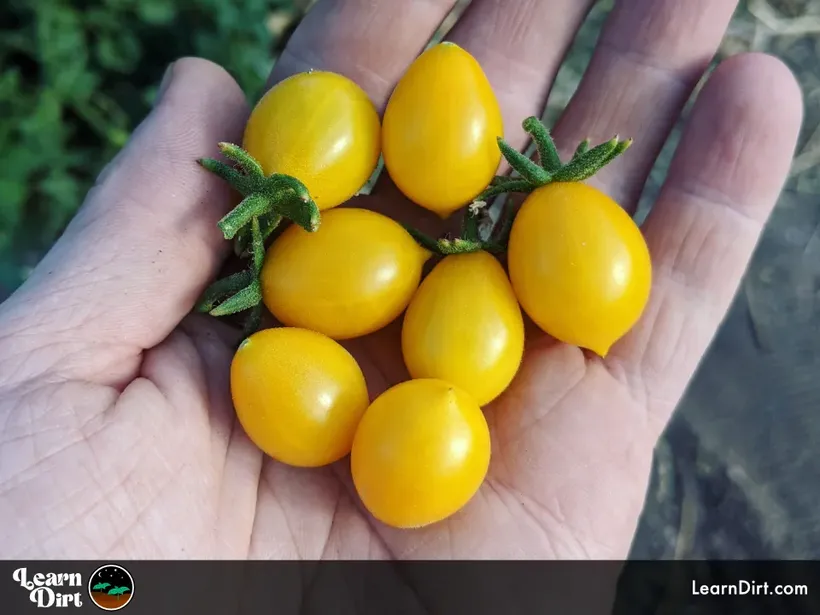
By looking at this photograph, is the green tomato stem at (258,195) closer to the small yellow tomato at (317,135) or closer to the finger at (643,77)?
the small yellow tomato at (317,135)

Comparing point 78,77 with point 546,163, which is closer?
point 546,163

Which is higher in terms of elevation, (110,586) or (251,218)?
(251,218)

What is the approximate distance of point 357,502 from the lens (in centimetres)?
167

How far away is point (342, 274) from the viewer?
1.59 metres

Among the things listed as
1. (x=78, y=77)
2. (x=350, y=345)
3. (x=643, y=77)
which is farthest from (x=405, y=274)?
(x=78, y=77)

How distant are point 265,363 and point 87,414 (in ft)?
1.02

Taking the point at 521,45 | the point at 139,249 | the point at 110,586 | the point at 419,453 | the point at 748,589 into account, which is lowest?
the point at 748,589

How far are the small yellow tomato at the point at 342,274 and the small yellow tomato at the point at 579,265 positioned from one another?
0.74ft

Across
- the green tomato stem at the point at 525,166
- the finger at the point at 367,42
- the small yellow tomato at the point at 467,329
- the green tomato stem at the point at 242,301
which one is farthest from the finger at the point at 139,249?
the green tomato stem at the point at 525,166

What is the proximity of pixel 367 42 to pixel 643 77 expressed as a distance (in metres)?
0.61

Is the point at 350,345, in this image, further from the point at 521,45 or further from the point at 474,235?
the point at 521,45

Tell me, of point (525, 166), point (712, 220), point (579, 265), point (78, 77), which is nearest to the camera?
point (579, 265)

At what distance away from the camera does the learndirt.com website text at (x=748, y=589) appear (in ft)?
7.45

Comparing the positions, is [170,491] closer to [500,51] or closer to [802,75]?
[500,51]
